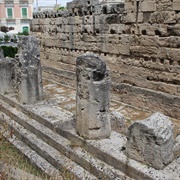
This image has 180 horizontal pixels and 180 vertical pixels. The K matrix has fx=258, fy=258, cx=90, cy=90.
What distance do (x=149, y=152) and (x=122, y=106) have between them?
3.56 metres

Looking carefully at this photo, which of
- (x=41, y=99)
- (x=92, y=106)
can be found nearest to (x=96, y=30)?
(x=41, y=99)

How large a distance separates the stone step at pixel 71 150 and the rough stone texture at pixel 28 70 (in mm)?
529

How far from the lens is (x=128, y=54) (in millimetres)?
7293

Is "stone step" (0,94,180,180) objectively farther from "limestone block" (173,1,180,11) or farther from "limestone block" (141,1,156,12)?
"limestone block" (141,1,156,12)

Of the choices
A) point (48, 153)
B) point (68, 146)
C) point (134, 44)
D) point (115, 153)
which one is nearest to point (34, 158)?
point (48, 153)

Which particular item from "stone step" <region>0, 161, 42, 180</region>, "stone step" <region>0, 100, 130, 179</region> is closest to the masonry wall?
"stone step" <region>0, 100, 130, 179</region>

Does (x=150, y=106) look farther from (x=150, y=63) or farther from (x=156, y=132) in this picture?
(x=156, y=132)

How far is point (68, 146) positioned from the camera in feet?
15.2

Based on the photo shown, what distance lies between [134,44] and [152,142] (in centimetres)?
397

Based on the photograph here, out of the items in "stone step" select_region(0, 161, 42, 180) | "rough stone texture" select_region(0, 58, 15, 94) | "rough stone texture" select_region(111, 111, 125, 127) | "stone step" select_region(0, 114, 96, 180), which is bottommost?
"stone step" select_region(0, 114, 96, 180)

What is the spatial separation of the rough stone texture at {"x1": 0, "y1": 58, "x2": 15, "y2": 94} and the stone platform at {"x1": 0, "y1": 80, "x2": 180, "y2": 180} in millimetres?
578

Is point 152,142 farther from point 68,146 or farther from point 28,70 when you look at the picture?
point 28,70

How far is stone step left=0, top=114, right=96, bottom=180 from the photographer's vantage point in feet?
13.6

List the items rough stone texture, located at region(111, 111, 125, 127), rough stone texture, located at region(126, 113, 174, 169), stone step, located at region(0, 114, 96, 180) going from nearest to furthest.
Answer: rough stone texture, located at region(126, 113, 174, 169) < stone step, located at region(0, 114, 96, 180) < rough stone texture, located at region(111, 111, 125, 127)
